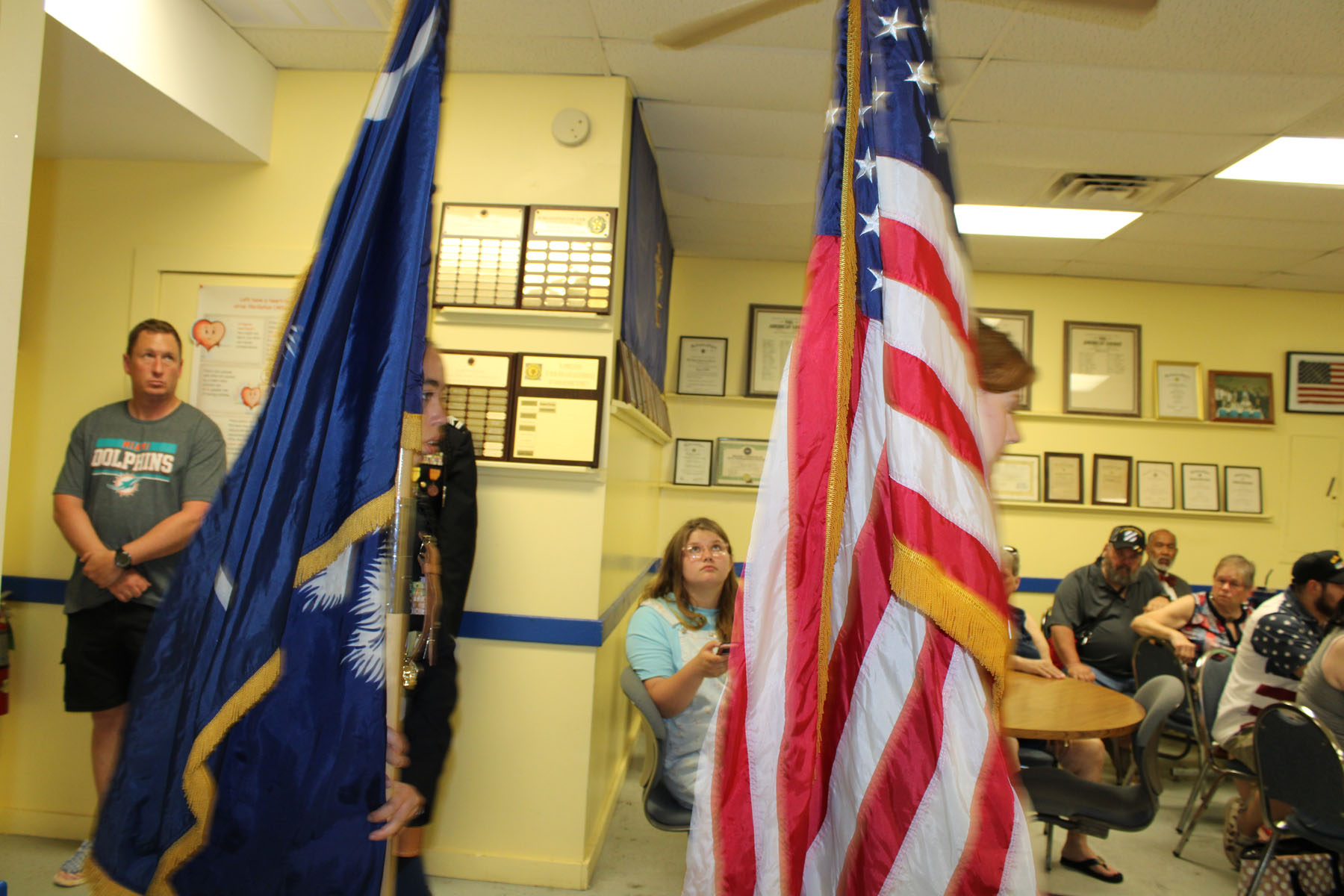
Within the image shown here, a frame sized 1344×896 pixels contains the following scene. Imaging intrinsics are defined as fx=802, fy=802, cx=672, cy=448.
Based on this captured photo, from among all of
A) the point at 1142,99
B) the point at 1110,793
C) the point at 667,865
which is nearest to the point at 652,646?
the point at 667,865

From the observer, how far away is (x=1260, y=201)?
150 inches

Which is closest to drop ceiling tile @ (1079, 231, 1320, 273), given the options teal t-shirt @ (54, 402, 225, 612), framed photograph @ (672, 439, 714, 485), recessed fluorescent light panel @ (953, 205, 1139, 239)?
recessed fluorescent light panel @ (953, 205, 1139, 239)

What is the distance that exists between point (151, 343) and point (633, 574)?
7.22ft

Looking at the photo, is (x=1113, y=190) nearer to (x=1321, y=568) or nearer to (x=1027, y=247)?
(x=1027, y=247)

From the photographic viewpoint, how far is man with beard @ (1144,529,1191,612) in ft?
14.5

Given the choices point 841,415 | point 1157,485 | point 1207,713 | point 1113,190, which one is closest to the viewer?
point 841,415

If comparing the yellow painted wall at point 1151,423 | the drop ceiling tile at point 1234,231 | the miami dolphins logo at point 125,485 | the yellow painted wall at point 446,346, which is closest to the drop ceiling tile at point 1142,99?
the drop ceiling tile at point 1234,231

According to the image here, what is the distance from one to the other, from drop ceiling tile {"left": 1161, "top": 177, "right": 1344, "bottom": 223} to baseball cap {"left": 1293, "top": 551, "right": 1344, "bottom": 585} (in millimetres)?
1760

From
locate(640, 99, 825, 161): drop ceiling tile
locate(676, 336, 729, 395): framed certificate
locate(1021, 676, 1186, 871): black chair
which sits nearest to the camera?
locate(1021, 676, 1186, 871): black chair

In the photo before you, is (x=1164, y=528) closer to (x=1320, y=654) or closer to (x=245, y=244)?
(x=1320, y=654)

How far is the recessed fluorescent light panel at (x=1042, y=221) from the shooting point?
4.14 m

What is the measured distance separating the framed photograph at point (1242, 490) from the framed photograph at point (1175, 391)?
42 cm

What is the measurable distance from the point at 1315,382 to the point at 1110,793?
159 inches

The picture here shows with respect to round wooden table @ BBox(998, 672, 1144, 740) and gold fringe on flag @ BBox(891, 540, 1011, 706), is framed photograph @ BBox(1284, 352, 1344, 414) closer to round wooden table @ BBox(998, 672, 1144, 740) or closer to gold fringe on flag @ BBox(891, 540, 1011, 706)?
round wooden table @ BBox(998, 672, 1144, 740)
